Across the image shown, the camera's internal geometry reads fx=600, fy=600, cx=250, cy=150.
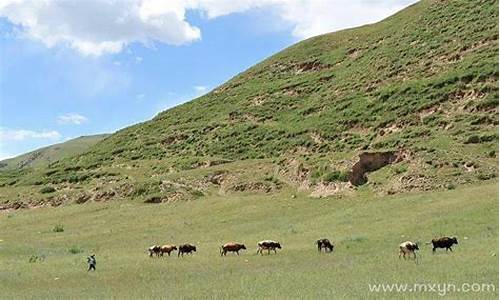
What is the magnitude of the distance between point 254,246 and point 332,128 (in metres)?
45.7

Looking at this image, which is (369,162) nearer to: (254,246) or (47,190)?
(254,246)

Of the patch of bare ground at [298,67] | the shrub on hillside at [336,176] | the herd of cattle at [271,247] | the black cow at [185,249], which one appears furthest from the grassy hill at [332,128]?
the black cow at [185,249]

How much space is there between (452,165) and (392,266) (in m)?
29.1

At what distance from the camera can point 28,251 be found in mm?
35062

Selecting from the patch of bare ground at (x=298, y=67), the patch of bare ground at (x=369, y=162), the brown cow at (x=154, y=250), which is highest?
the patch of bare ground at (x=298, y=67)

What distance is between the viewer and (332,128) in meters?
76.2

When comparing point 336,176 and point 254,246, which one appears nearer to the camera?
point 254,246

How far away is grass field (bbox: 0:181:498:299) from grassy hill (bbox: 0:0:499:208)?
5540 mm

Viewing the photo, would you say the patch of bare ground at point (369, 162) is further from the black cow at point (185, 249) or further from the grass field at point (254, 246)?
the black cow at point (185, 249)

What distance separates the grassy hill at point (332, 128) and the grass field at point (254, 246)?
5540mm

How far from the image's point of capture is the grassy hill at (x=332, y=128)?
52906mm

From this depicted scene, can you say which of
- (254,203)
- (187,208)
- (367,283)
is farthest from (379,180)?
(367,283)

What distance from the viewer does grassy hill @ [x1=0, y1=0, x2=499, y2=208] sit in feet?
174

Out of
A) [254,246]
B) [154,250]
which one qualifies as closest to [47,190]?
[154,250]
